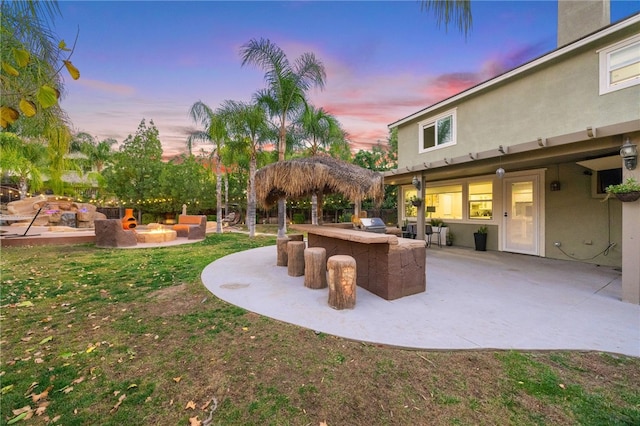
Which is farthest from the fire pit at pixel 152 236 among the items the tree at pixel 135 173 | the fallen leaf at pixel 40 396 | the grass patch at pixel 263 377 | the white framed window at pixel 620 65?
the white framed window at pixel 620 65

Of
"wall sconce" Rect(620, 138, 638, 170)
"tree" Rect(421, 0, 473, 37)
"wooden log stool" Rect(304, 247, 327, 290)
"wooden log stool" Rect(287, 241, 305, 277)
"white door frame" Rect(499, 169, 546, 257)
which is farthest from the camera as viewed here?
"white door frame" Rect(499, 169, 546, 257)

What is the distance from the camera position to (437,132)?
9.44 metres

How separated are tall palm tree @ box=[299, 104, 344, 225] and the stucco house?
137 inches

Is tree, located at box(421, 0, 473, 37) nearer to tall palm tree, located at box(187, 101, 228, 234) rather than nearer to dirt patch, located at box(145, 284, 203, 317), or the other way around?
dirt patch, located at box(145, 284, 203, 317)

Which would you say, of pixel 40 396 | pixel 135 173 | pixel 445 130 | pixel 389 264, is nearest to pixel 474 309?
pixel 389 264

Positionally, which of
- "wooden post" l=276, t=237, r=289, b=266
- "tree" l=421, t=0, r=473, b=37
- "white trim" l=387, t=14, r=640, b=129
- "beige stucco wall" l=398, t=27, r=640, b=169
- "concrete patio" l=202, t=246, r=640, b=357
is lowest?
"concrete patio" l=202, t=246, r=640, b=357

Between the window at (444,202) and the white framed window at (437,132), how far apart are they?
1929mm

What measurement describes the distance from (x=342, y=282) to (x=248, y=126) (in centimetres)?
1014

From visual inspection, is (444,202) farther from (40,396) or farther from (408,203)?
(40,396)

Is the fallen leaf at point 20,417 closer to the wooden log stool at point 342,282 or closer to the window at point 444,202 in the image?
the wooden log stool at point 342,282

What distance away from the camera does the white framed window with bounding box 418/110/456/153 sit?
895cm

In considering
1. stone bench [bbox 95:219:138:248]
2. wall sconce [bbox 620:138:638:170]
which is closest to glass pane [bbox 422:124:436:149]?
wall sconce [bbox 620:138:638:170]

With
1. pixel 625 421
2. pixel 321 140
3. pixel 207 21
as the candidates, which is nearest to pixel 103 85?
pixel 207 21

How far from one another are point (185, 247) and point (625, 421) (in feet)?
35.6
